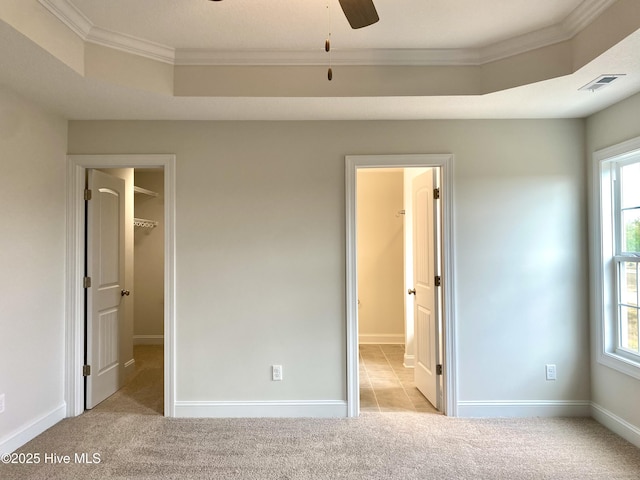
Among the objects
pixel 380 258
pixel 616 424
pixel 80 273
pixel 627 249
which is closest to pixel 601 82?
pixel 627 249

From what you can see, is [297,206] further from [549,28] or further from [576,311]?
[576,311]

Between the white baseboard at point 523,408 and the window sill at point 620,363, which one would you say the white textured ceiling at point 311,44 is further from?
the white baseboard at point 523,408

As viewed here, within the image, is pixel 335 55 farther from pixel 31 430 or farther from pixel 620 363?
pixel 31 430

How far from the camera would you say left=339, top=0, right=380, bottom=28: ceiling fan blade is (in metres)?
1.54

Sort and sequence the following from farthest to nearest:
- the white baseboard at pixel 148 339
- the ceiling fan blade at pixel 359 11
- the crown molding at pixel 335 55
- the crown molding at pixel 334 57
→ the white baseboard at pixel 148 339
the crown molding at pixel 334 57
the crown molding at pixel 335 55
the ceiling fan blade at pixel 359 11

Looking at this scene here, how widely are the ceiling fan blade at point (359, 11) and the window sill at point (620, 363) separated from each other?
9.06 feet

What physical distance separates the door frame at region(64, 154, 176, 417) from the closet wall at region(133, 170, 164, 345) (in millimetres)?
2509

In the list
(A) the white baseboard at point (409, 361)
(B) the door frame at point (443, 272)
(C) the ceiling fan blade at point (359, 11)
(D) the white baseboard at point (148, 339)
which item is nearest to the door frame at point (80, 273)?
(B) the door frame at point (443, 272)

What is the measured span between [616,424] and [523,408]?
584mm

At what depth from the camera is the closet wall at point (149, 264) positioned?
562cm

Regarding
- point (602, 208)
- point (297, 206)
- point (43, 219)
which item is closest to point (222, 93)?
point (297, 206)

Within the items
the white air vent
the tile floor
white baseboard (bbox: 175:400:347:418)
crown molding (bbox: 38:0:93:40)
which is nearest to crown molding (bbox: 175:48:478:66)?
crown molding (bbox: 38:0:93:40)

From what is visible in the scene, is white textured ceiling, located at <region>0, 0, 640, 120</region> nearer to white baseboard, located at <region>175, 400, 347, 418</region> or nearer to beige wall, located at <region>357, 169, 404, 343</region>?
white baseboard, located at <region>175, 400, 347, 418</region>

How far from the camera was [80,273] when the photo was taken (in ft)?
10.3
